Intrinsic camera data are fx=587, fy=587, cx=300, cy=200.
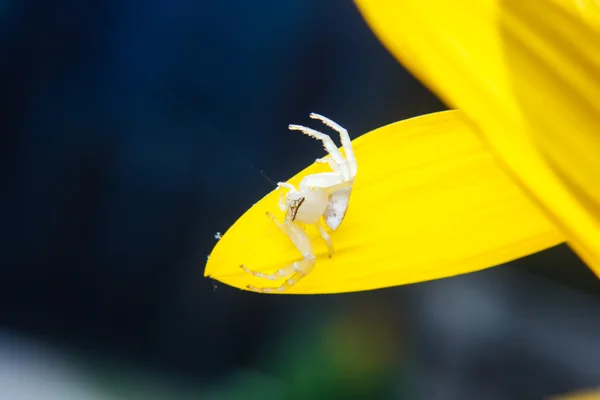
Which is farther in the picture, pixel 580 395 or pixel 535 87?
pixel 580 395

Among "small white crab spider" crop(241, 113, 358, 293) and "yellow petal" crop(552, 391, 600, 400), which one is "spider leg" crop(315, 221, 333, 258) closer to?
"small white crab spider" crop(241, 113, 358, 293)

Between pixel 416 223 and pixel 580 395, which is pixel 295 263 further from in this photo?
pixel 580 395

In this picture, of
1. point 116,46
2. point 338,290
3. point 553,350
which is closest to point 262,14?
point 116,46

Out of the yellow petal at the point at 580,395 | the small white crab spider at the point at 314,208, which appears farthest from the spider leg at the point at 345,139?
the yellow petal at the point at 580,395

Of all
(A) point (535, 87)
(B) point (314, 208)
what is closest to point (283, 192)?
(B) point (314, 208)

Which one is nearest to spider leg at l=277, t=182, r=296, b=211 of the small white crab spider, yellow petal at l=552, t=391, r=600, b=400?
the small white crab spider

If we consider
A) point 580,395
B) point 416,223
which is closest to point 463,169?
point 416,223

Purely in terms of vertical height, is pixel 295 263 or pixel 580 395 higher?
pixel 295 263
